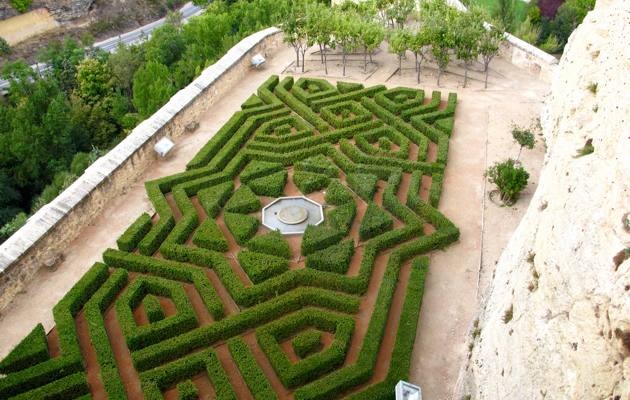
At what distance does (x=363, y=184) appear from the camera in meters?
20.5

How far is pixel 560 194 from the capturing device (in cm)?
1068

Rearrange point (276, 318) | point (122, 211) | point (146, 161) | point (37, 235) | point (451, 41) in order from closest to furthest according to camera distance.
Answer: point (276, 318)
point (37, 235)
point (122, 211)
point (146, 161)
point (451, 41)

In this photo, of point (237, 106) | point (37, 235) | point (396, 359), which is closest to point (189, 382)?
point (396, 359)

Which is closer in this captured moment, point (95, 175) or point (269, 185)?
point (95, 175)

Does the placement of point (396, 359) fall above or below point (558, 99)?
below

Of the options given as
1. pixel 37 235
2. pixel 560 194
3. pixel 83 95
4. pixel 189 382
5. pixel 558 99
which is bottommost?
pixel 83 95

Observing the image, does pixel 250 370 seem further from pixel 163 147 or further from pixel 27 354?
pixel 163 147

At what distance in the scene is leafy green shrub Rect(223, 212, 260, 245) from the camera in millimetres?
18312

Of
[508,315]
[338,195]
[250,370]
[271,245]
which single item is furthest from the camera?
[338,195]

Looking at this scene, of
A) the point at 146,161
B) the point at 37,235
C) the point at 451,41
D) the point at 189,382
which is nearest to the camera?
the point at 189,382

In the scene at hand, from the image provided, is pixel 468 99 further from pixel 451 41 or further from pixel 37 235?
pixel 37 235

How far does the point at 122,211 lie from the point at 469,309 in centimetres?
1267

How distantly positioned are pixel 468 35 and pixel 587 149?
1726 centimetres

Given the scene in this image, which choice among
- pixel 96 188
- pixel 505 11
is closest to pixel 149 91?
pixel 96 188
